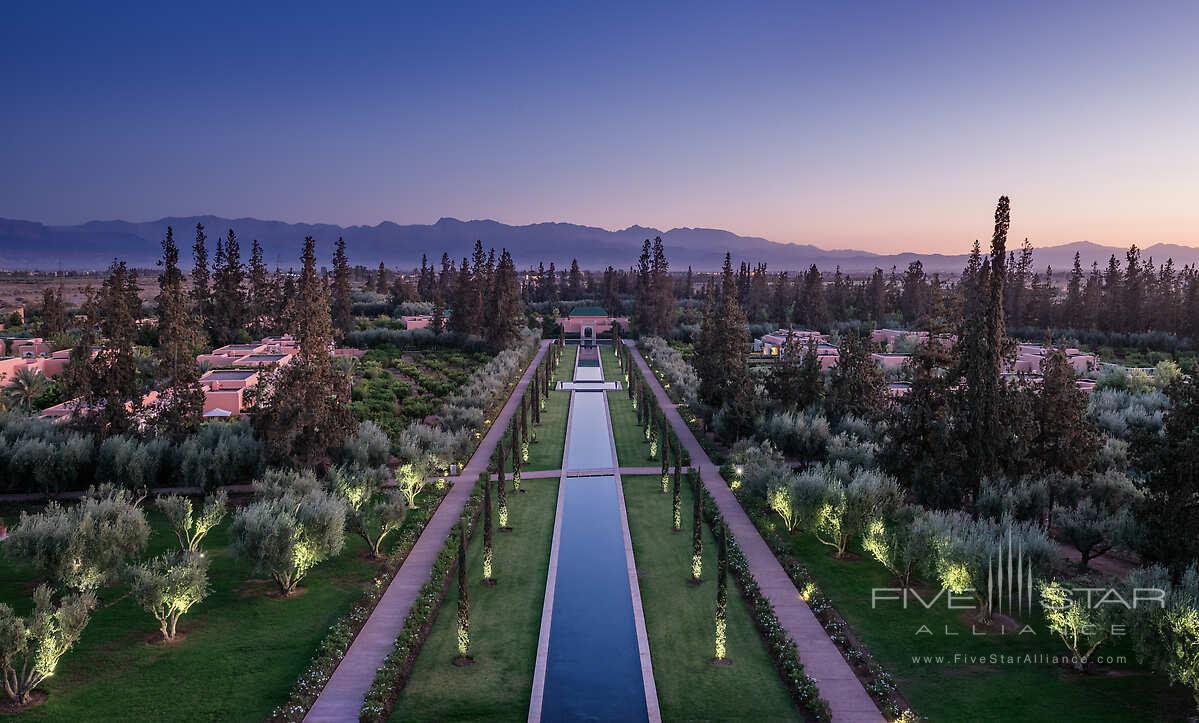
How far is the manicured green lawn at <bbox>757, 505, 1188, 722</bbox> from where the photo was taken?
46.8 feet

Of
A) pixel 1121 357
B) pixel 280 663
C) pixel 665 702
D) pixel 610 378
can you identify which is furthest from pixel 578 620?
pixel 1121 357

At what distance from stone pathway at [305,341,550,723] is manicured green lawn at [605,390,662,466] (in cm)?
877

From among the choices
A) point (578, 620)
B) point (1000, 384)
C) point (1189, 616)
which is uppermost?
point (1000, 384)

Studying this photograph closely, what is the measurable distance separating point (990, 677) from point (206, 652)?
18118mm

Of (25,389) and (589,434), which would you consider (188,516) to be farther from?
(25,389)

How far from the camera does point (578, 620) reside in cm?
1928

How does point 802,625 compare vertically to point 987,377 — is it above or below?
below

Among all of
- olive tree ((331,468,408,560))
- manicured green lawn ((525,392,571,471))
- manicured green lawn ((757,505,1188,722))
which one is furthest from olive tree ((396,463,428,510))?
manicured green lawn ((757,505,1188,722))

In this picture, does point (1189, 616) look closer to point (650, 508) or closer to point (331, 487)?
point (650, 508)

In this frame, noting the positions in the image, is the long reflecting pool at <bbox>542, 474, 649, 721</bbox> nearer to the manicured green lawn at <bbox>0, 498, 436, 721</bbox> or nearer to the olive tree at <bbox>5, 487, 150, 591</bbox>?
the manicured green lawn at <bbox>0, 498, 436, 721</bbox>

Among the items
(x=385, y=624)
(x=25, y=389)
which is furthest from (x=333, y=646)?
(x=25, y=389)

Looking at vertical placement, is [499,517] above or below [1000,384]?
below

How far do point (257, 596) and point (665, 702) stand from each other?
12.2m

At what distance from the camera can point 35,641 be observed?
15664mm
